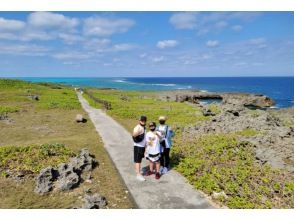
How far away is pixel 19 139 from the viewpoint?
23.8 metres

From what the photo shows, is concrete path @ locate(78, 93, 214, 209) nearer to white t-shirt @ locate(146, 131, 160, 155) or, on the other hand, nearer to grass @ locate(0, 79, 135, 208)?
grass @ locate(0, 79, 135, 208)

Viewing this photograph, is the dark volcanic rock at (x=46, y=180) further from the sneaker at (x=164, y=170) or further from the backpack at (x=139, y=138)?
the sneaker at (x=164, y=170)

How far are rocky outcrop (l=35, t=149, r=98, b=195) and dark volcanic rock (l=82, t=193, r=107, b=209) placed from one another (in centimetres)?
181

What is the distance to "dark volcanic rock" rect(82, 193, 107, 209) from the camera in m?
11.6

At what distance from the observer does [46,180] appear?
45.5ft

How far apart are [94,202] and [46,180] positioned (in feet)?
10.1

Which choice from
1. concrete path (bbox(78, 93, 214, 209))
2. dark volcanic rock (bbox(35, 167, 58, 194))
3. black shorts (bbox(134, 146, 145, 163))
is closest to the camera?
concrete path (bbox(78, 93, 214, 209))

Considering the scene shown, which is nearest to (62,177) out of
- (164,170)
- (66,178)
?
(66,178)

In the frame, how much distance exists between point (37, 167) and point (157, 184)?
638 cm

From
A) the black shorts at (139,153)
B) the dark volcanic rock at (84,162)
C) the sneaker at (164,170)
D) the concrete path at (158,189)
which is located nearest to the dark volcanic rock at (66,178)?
the dark volcanic rock at (84,162)

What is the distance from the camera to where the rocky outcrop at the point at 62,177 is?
13.5 metres

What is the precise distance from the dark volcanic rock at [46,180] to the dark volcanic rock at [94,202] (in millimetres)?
2125

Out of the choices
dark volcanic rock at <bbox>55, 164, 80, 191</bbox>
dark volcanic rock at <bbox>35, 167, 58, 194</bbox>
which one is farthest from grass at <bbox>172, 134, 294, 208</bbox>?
dark volcanic rock at <bbox>35, 167, 58, 194</bbox>

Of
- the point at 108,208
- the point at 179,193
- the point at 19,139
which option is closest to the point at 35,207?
the point at 108,208
